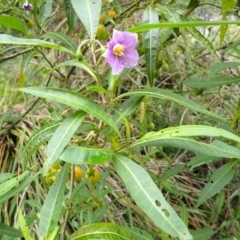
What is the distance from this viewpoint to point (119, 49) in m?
0.75

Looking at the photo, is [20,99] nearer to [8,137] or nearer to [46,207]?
[8,137]

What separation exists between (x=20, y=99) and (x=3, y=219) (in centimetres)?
80

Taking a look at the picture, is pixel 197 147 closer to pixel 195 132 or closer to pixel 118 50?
pixel 195 132

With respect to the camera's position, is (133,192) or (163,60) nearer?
(133,192)

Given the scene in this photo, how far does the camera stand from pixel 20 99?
221 centimetres

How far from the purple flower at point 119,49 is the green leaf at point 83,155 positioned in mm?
145

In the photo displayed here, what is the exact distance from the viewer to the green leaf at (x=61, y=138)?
2.10ft

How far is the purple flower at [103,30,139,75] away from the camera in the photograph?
0.75 m

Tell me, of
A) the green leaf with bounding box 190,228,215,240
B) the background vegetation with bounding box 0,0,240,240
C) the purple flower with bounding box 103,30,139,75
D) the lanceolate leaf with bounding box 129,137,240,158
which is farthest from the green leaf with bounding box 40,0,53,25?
the green leaf with bounding box 190,228,215,240

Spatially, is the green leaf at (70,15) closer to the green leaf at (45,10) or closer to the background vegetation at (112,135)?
the background vegetation at (112,135)

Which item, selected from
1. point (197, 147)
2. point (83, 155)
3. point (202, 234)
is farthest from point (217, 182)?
point (83, 155)

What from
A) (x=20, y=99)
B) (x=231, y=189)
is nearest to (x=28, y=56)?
(x=231, y=189)

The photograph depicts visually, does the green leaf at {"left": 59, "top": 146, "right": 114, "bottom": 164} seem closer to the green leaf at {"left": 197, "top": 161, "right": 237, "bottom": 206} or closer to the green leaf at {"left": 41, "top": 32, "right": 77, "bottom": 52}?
the green leaf at {"left": 41, "top": 32, "right": 77, "bottom": 52}

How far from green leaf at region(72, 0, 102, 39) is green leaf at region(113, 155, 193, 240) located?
0.24 metres
